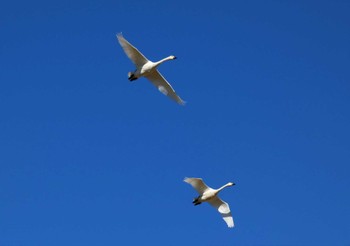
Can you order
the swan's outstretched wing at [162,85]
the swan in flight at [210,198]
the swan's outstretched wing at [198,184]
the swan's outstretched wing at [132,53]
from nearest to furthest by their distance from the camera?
the swan's outstretched wing at [132,53], the swan's outstretched wing at [162,85], the swan's outstretched wing at [198,184], the swan in flight at [210,198]

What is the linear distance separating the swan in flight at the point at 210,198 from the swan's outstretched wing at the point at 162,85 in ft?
23.1

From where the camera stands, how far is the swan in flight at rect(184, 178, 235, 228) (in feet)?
331

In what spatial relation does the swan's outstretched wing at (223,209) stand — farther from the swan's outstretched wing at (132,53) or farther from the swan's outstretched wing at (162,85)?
the swan's outstretched wing at (132,53)

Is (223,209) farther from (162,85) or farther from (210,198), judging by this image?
(162,85)

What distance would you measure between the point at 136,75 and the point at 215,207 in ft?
48.8

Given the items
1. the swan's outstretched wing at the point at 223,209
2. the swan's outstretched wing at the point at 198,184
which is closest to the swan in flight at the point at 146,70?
the swan's outstretched wing at the point at 198,184

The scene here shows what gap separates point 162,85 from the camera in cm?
9950

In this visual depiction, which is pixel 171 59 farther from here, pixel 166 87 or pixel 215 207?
pixel 215 207

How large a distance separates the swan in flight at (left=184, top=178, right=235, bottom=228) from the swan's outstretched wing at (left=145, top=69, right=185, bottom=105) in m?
7.05

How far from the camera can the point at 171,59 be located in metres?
101

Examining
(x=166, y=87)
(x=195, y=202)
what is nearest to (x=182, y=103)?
(x=166, y=87)

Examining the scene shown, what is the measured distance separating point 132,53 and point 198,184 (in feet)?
43.3

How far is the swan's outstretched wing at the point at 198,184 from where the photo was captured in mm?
100438

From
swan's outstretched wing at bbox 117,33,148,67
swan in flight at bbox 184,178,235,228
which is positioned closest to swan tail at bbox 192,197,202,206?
swan in flight at bbox 184,178,235,228
